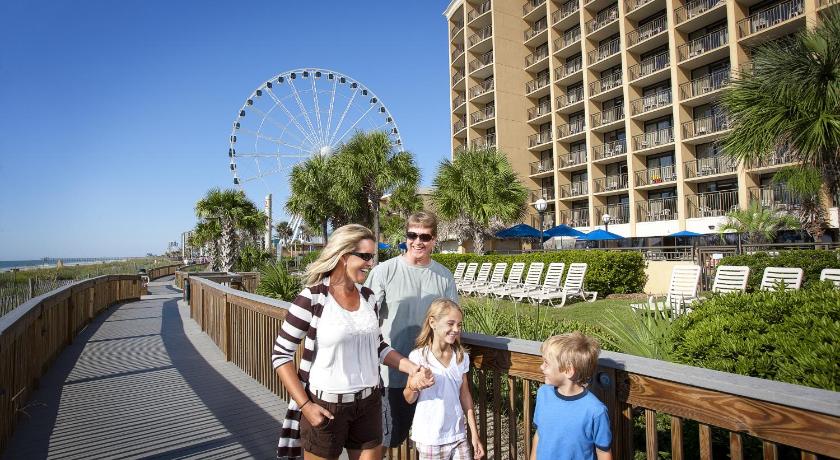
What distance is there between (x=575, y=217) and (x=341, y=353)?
107 ft

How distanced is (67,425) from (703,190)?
28.9m

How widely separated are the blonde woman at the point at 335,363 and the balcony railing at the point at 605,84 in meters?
31.8

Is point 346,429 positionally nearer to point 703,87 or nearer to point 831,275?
point 831,275

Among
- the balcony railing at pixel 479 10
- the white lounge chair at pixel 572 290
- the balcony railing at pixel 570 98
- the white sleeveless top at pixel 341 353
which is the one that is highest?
the balcony railing at pixel 479 10

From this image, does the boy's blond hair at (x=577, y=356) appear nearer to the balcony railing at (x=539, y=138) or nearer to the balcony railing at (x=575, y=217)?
the balcony railing at (x=575, y=217)

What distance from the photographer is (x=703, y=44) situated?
86.2ft

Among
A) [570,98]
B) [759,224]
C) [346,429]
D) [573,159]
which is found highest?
[570,98]

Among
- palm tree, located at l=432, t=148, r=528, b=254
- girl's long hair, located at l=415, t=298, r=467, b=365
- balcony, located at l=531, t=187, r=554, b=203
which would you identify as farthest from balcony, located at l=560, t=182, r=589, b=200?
girl's long hair, located at l=415, t=298, r=467, b=365

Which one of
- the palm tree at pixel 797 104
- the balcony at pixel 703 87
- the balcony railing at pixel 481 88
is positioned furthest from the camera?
the balcony railing at pixel 481 88

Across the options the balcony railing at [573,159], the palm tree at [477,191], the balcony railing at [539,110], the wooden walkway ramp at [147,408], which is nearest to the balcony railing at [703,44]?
the balcony railing at [573,159]

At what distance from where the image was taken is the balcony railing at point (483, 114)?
123 feet

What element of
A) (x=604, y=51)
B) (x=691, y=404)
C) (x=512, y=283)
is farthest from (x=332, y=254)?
(x=604, y=51)

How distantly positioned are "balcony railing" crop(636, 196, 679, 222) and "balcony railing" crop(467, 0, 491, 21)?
19.4 metres

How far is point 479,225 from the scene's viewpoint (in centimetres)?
2439
